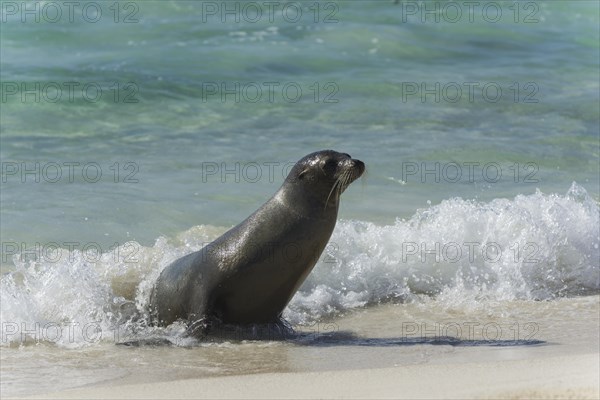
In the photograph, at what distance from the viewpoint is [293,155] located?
476 inches

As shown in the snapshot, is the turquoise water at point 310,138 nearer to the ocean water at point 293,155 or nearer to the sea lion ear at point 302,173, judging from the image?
the ocean water at point 293,155

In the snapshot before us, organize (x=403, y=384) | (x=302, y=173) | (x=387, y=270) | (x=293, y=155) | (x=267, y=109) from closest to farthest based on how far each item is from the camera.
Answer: (x=403, y=384) → (x=302, y=173) → (x=387, y=270) → (x=293, y=155) → (x=267, y=109)

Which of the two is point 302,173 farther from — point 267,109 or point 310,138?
point 267,109

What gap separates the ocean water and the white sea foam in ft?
0.06

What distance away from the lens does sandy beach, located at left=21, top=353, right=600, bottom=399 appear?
5.13 metres

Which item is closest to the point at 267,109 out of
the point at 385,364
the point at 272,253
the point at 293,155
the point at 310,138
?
the point at 310,138

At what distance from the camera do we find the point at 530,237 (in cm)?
916

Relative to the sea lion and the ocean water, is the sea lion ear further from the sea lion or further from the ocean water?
the ocean water

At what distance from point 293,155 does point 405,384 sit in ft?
22.4

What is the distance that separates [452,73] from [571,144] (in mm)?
4296

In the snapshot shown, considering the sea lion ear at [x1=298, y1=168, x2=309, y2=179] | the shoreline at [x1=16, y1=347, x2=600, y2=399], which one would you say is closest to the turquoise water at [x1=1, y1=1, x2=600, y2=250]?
the sea lion ear at [x1=298, y1=168, x2=309, y2=179]

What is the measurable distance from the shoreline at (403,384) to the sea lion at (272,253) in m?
1.21

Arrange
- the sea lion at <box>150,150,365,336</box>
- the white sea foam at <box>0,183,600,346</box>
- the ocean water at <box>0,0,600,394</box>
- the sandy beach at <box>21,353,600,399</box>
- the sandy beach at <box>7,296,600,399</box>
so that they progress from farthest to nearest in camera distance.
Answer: the ocean water at <box>0,0,600,394</box> → the white sea foam at <box>0,183,600,346</box> → the sea lion at <box>150,150,365,336</box> → the sandy beach at <box>7,296,600,399</box> → the sandy beach at <box>21,353,600,399</box>

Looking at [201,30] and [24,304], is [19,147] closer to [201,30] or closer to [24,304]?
[24,304]
